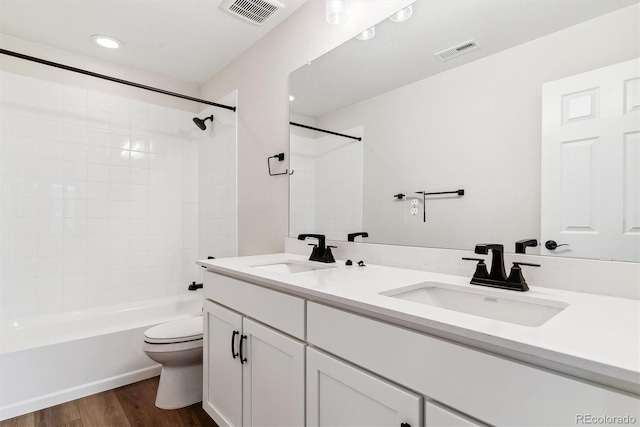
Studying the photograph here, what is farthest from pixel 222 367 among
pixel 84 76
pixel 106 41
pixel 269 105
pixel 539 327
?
pixel 84 76

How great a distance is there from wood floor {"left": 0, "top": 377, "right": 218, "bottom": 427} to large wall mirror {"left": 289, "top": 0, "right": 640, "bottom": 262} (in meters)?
Result: 1.30

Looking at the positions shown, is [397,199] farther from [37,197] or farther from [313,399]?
[37,197]

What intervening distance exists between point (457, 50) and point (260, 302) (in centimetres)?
126

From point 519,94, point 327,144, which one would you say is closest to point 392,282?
point 519,94

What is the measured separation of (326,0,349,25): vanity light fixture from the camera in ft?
5.11

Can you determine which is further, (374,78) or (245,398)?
(374,78)

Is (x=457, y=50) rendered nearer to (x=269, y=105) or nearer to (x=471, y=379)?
→ (x=471, y=379)

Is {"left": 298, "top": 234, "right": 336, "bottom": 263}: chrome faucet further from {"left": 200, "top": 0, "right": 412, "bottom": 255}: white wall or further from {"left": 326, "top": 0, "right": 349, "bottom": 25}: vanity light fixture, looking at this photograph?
{"left": 326, "top": 0, "right": 349, "bottom": 25}: vanity light fixture

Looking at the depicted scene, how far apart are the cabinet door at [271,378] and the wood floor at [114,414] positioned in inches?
24.8

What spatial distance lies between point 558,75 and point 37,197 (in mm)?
3169

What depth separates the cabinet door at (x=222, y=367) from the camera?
1411mm

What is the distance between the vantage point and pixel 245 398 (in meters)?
1.36

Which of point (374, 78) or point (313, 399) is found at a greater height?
point (374, 78)

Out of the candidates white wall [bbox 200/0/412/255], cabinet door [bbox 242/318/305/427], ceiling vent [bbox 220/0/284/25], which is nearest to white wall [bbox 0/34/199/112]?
white wall [bbox 200/0/412/255]
